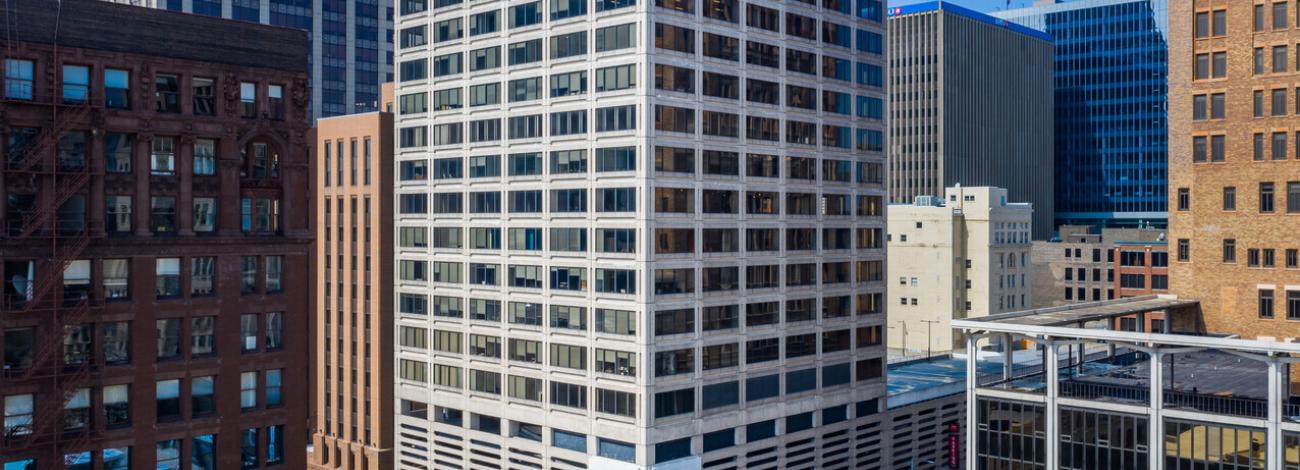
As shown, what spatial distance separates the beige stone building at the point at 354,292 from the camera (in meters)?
130

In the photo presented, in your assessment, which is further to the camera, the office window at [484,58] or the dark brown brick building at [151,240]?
the office window at [484,58]

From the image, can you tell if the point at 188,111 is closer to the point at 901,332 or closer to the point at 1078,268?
the point at 901,332

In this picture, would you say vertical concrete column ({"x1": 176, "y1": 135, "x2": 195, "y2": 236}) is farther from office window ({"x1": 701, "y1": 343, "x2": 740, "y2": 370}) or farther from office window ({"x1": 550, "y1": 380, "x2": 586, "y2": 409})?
office window ({"x1": 701, "y1": 343, "x2": 740, "y2": 370})

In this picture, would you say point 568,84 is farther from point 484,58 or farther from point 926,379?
point 926,379

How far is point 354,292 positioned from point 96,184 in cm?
8160

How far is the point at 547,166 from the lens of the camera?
9219 cm

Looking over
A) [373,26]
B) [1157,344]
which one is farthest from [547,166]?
[373,26]

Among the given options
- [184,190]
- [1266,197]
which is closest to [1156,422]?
[1266,197]

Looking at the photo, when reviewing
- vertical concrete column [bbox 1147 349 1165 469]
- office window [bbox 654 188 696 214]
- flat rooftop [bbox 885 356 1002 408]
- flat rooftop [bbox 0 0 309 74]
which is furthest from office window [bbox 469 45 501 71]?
vertical concrete column [bbox 1147 349 1165 469]

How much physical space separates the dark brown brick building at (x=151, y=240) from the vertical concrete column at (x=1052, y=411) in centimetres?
4542

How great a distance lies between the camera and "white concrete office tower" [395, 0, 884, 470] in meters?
87.7

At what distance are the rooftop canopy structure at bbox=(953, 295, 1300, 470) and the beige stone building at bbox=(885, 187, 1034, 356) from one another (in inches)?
3589

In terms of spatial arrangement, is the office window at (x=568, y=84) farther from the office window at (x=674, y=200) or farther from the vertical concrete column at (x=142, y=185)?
the vertical concrete column at (x=142, y=185)

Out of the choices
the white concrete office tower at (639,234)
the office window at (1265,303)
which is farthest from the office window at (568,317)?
the office window at (1265,303)
